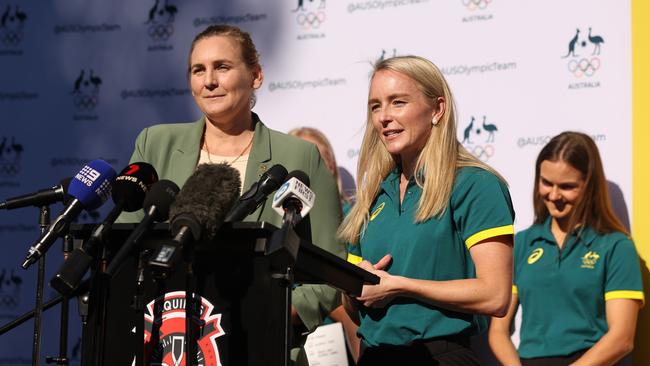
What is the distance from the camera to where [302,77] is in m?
6.52

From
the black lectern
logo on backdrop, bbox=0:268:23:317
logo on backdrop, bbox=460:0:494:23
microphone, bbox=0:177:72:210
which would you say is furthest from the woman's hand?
logo on backdrop, bbox=0:268:23:317

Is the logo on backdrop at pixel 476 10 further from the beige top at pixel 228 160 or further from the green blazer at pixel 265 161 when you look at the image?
the beige top at pixel 228 160

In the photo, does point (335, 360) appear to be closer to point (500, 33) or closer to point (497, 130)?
point (497, 130)

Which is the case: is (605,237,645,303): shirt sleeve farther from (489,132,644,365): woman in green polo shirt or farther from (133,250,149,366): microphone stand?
(133,250,149,366): microphone stand

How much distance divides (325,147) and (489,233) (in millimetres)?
3219

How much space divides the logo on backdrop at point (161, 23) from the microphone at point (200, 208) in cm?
490

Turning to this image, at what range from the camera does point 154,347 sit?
7.90 ft

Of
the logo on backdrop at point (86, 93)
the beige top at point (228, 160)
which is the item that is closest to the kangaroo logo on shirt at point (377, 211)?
the beige top at point (228, 160)

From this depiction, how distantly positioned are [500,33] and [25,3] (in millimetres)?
4104

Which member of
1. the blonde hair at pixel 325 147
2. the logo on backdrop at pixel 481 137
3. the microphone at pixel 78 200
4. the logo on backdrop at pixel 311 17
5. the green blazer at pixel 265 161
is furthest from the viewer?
the logo on backdrop at pixel 311 17

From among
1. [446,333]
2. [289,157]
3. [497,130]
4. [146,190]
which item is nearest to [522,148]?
[497,130]

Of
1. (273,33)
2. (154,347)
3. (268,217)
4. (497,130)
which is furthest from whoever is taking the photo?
(273,33)

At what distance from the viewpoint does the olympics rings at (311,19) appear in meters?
6.50

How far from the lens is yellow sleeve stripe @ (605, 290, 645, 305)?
5020mm
